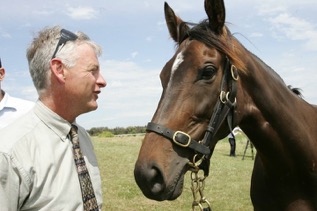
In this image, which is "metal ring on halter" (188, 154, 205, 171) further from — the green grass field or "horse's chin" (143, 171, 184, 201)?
the green grass field

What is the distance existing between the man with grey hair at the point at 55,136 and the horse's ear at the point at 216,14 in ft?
3.60

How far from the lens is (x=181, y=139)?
2412 millimetres

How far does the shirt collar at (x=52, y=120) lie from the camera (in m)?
1.91

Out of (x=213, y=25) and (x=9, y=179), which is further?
(x=213, y=25)

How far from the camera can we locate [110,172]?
12.7m

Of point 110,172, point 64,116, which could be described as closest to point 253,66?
point 64,116

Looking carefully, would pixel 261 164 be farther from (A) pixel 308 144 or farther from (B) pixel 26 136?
(B) pixel 26 136

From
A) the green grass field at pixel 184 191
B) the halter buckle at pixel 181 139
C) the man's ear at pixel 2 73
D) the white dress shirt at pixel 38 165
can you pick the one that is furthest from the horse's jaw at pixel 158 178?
the green grass field at pixel 184 191

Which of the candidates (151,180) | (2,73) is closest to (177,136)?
(151,180)

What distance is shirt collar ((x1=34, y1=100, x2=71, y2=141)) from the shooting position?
1.91 meters

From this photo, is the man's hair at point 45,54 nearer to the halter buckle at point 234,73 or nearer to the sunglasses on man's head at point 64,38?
the sunglasses on man's head at point 64,38

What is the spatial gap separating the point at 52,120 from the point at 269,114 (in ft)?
6.10

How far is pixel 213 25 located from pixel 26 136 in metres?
1.72

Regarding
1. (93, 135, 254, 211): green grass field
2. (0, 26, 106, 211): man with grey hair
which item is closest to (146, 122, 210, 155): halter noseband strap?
(0, 26, 106, 211): man with grey hair
